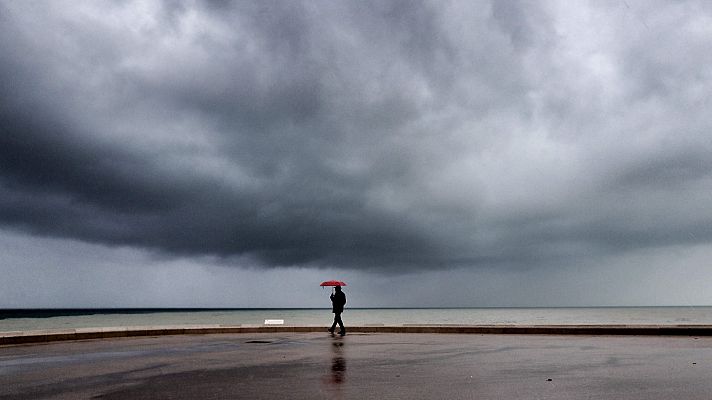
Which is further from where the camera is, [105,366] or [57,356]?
[57,356]

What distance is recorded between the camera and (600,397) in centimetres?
771

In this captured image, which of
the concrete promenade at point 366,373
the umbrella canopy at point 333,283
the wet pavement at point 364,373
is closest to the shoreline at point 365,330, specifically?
the umbrella canopy at point 333,283

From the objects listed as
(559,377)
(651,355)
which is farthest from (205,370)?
(651,355)

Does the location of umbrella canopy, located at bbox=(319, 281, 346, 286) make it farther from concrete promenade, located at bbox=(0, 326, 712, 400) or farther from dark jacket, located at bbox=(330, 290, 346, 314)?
concrete promenade, located at bbox=(0, 326, 712, 400)

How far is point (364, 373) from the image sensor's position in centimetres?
1057

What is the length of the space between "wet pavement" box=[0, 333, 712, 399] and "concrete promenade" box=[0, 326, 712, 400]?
0.02 meters

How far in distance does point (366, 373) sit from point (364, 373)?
1.5 inches

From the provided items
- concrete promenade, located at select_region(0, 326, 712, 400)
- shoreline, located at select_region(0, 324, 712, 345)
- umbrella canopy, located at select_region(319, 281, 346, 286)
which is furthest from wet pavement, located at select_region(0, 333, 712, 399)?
umbrella canopy, located at select_region(319, 281, 346, 286)

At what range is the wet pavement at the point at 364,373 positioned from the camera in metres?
8.21

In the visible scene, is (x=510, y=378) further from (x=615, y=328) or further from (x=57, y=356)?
(x=615, y=328)

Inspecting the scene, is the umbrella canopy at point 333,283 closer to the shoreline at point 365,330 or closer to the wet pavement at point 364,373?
the shoreline at point 365,330

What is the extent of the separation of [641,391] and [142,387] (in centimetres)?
771

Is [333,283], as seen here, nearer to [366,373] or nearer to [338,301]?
[338,301]

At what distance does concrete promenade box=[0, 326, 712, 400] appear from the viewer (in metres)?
8.21
